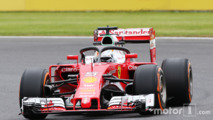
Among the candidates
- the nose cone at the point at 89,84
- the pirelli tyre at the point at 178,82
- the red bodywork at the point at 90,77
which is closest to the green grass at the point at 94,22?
the pirelli tyre at the point at 178,82

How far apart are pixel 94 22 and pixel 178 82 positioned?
1982 cm

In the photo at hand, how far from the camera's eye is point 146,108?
8641mm

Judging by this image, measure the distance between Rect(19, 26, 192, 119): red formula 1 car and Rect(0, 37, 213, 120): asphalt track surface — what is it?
0.29 metres

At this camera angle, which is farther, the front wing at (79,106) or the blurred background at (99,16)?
the blurred background at (99,16)

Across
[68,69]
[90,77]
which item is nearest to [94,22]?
[68,69]

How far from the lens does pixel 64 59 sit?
1809 centimetres

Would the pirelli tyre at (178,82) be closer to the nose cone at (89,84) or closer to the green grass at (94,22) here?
the nose cone at (89,84)

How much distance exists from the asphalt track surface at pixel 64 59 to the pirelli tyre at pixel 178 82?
0.85 ft

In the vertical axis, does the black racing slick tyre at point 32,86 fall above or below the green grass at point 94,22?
below

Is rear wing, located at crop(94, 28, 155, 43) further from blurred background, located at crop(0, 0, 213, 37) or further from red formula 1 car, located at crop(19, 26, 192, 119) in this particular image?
blurred background, located at crop(0, 0, 213, 37)

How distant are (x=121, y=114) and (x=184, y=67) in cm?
148

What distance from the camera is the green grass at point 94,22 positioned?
2544 centimetres

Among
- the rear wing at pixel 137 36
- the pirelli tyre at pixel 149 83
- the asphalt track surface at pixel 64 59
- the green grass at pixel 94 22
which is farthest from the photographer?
the green grass at pixel 94 22

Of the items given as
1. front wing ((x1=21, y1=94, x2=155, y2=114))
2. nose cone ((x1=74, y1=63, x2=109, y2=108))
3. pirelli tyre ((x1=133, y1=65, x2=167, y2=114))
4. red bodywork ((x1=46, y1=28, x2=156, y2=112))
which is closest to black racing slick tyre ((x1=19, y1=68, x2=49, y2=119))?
front wing ((x1=21, y1=94, x2=155, y2=114))
